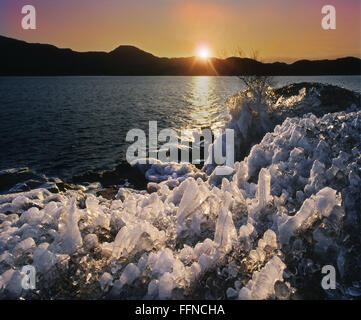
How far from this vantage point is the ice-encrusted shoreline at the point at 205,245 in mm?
4703

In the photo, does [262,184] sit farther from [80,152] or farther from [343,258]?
[80,152]

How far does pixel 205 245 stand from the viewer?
5.28 m

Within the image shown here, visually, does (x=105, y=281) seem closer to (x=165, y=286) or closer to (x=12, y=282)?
(x=165, y=286)

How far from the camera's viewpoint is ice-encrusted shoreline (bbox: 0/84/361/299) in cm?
470

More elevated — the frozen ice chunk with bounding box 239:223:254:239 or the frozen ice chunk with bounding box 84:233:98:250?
the frozen ice chunk with bounding box 239:223:254:239

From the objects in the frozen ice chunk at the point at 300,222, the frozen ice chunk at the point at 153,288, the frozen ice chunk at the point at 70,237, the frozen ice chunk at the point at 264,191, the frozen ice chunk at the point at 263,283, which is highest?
the frozen ice chunk at the point at 264,191

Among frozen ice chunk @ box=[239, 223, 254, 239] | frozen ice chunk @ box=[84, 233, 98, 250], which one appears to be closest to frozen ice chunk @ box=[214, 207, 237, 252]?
frozen ice chunk @ box=[239, 223, 254, 239]

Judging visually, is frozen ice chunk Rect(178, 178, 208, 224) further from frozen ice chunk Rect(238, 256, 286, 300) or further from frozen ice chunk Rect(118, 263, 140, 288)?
frozen ice chunk Rect(238, 256, 286, 300)

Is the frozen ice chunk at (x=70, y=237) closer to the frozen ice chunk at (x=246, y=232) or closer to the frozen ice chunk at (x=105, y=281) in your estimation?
the frozen ice chunk at (x=105, y=281)

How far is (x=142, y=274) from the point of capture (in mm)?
4926

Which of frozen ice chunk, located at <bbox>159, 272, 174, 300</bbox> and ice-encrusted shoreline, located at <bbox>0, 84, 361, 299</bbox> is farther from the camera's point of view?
ice-encrusted shoreline, located at <bbox>0, 84, 361, 299</bbox>

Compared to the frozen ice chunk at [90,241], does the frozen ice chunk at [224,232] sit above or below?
above
